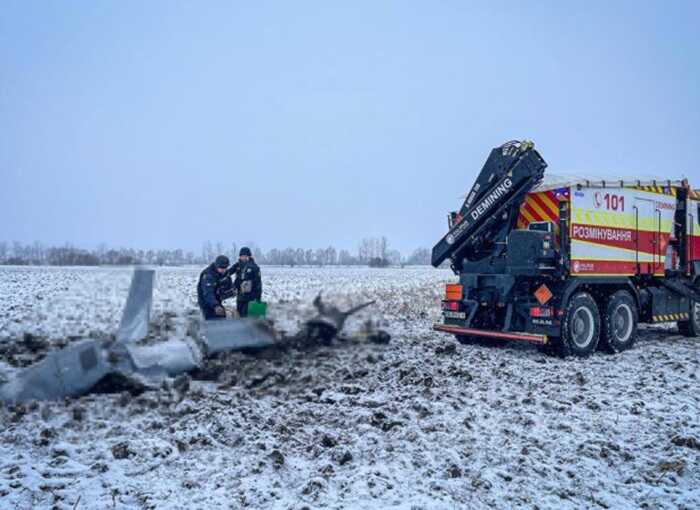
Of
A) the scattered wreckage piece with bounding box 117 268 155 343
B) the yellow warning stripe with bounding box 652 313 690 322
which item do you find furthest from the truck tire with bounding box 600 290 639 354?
the scattered wreckage piece with bounding box 117 268 155 343

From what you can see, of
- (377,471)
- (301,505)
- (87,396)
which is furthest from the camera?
(87,396)

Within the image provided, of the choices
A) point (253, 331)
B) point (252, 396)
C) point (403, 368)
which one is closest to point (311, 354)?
point (253, 331)

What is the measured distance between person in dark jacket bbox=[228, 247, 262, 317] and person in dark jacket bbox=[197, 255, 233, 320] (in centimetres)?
16

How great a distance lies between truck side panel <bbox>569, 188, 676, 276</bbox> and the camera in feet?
30.9

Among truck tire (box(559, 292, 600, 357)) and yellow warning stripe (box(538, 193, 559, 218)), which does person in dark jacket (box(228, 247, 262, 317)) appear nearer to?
yellow warning stripe (box(538, 193, 559, 218))

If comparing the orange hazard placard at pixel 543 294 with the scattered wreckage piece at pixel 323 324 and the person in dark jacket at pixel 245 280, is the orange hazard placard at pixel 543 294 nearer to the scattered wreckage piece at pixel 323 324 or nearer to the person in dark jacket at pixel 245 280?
the scattered wreckage piece at pixel 323 324

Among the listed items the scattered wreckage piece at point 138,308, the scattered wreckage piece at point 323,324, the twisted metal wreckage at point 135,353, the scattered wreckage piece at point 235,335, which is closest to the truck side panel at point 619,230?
the scattered wreckage piece at point 323,324

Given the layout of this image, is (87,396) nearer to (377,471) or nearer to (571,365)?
(377,471)

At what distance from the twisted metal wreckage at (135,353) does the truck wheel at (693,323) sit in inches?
290

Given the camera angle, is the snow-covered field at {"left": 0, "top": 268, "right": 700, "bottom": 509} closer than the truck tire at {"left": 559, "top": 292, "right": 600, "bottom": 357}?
Yes

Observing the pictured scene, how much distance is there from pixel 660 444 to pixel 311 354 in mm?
5196

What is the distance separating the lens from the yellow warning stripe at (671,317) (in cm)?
1106

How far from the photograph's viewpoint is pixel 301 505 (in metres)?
4.09

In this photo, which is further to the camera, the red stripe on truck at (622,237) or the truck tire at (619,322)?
the truck tire at (619,322)
